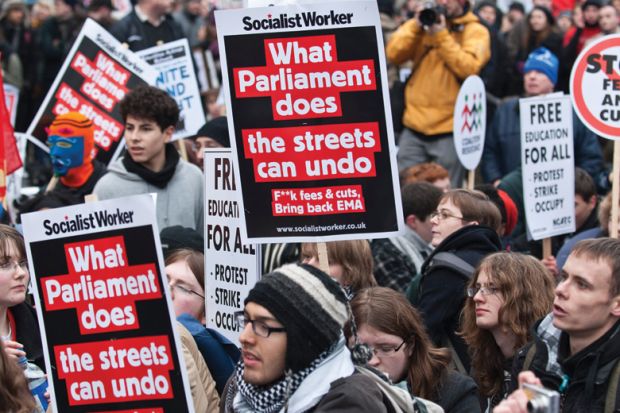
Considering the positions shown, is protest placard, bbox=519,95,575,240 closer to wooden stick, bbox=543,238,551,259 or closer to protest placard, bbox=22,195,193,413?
wooden stick, bbox=543,238,551,259

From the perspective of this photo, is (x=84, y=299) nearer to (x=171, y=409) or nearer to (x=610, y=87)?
(x=171, y=409)

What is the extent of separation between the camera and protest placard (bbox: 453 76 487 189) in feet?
33.4

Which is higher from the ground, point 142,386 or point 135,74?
point 135,74

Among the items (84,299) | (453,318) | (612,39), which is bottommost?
(453,318)

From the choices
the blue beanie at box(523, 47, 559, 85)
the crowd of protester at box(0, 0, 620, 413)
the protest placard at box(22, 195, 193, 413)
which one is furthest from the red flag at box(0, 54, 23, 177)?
the blue beanie at box(523, 47, 559, 85)

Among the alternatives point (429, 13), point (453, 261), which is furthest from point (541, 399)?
point (429, 13)

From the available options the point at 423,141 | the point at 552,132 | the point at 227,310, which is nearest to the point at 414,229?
the point at 552,132

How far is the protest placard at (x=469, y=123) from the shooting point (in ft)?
33.4

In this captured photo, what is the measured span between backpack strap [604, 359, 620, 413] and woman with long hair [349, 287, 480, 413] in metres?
0.80

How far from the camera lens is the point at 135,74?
10320mm

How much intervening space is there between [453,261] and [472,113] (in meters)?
3.82

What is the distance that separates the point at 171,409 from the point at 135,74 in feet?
19.7

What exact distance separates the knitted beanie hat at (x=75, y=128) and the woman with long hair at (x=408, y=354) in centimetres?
411

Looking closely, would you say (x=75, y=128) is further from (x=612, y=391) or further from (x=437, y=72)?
(x=612, y=391)
